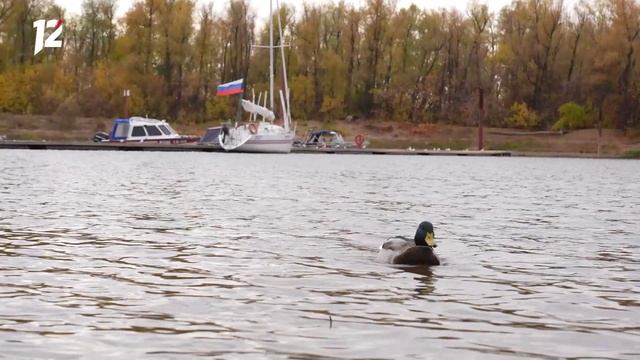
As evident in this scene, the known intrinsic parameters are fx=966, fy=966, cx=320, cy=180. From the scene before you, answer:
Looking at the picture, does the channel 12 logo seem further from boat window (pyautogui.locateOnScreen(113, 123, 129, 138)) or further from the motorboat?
the motorboat

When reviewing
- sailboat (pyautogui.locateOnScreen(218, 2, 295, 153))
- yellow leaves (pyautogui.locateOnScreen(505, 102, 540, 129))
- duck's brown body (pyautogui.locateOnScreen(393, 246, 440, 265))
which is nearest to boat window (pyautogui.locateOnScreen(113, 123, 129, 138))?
sailboat (pyautogui.locateOnScreen(218, 2, 295, 153))

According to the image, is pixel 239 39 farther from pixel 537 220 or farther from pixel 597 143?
pixel 537 220

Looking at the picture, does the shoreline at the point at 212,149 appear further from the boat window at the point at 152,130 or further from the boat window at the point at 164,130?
the boat window at the point at 164,130

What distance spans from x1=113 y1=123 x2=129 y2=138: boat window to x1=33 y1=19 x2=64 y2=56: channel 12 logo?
16.9m

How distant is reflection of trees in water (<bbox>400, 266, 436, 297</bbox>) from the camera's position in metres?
12.6

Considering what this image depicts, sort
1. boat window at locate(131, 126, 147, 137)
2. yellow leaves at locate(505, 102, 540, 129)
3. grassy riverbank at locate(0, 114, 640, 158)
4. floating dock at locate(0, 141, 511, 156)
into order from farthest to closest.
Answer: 1. yellow leaves at locate(505, 102, 540, 129)
2. grassy riverbank at locate(0, 114, 640, 158)
3. boat window at locate(131, 126, 147, 137)
4. floating dock at locate(0, 141, 511, 156)

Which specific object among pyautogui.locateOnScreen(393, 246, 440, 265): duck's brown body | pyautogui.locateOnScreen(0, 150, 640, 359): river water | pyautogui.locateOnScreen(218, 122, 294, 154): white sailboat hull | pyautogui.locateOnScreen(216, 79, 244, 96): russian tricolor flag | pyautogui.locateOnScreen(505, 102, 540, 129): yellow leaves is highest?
pyautogui.locateOnScreen(216, 79, 244, 96): russian tricolor flag

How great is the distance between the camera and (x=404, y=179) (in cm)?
4459

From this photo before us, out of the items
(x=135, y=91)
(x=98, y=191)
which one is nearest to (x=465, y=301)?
(x=98, y=191)

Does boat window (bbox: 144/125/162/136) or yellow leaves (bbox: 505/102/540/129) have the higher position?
yellow leaves (bbox: 505/102/540/129)

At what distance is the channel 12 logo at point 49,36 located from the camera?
9594cm

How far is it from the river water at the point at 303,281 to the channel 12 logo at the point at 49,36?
7240cm

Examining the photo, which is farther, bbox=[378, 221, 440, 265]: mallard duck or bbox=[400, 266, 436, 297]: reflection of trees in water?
bbox=[378, 221, 440, 265]: mallard duck

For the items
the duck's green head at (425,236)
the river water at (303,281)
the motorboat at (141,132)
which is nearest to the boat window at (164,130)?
the motorboat at (141,132)
